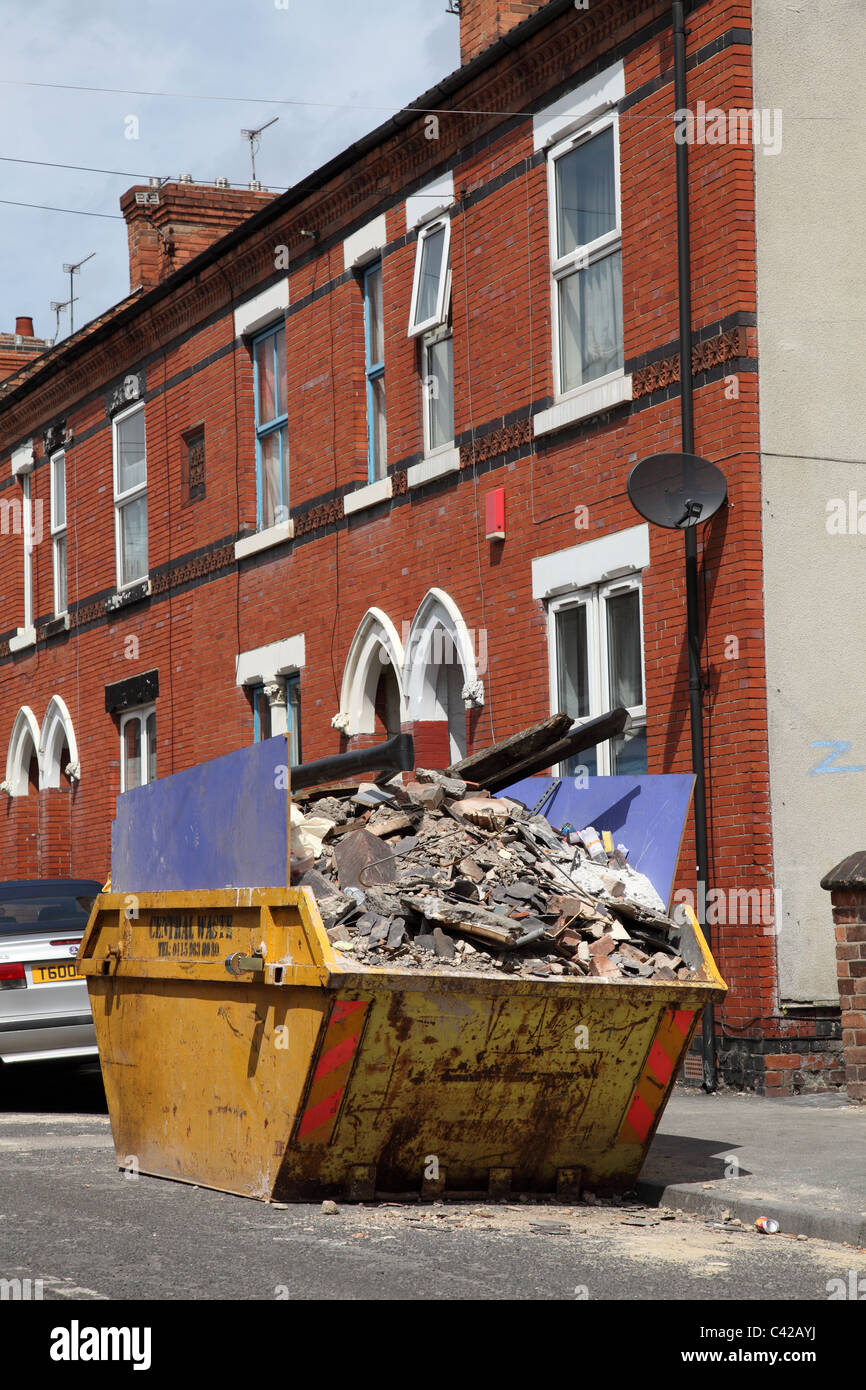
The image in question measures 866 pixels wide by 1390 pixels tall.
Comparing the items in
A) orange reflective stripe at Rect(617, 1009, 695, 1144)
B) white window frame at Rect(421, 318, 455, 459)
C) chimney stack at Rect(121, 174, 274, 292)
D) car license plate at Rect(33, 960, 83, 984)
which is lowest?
orange reflective stripe at Rect(617, 1009, 695, 1144)

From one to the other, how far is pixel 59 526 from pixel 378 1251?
64.9ft

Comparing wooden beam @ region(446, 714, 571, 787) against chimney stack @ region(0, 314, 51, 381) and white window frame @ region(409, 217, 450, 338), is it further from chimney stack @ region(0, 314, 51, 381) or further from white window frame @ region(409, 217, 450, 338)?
chimney stack @ region(0, 314, 51, 381)

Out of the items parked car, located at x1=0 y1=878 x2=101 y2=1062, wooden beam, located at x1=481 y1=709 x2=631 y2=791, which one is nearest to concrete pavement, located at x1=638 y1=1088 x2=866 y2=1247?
wooden beam, located at x1=481 y1=709 x2=631 y2=791

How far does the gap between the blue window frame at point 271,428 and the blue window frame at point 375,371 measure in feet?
5.86

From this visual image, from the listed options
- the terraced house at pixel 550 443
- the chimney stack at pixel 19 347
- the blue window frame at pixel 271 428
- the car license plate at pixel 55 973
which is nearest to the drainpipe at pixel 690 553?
the terraced house at pixel 550 443

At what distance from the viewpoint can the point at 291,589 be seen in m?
18.4

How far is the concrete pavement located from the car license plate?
4.01m

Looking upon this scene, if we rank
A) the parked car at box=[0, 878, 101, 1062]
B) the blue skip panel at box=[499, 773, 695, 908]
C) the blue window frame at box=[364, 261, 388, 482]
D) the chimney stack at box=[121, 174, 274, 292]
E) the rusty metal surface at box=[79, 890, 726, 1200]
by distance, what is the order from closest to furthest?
1. the rusty metal surface at box=[79, 890, 726, 1200]
2. the blue skip panel at box=[499, 773, 695, 908]
3. the parked car at box=[0, 878, 101, 1062]
4. the blue window frame at box=[364, 261, 388, 482]
5. the chimney stack at box=[121, 174, 274, 292]

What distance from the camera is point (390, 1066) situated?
746 centimetres

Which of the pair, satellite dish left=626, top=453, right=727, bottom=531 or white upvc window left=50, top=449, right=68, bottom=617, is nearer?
satellite dish left=626, top=453, right=727, bottom=531

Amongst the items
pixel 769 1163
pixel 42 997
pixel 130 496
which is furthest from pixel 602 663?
pixel 130 496

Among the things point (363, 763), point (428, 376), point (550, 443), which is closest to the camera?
point (363, 763)

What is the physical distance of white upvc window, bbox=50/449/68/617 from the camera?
25.2 m

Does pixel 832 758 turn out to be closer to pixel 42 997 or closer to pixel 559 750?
pixel 559 750
